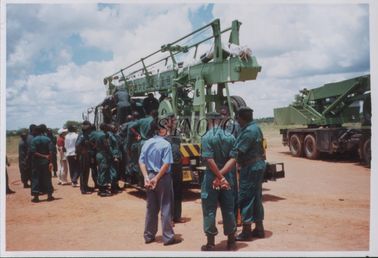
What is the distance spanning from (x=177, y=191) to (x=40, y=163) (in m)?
3.38

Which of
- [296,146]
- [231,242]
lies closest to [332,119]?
[296,146]

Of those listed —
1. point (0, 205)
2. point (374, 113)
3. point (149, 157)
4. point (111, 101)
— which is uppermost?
point (111, 101)

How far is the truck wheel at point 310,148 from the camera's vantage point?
1420 cm

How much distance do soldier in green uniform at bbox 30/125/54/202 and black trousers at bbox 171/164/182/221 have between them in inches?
124

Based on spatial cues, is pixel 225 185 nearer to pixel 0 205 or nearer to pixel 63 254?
pixel 63 254

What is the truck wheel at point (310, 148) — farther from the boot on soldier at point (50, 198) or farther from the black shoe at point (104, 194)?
the boot on soldier at point (50, 198)

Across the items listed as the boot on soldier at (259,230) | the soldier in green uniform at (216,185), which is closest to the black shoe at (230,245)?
the soldier in green uniform at (216,185)

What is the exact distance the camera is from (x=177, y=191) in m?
6.00

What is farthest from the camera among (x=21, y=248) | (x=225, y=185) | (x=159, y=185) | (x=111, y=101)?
(x=111, y=101)

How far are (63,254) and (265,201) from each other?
3795 millimetres

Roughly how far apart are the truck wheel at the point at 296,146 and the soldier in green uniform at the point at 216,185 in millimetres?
11301

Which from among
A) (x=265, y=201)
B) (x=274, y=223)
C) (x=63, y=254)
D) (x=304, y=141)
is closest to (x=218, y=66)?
(x=265, y=201)

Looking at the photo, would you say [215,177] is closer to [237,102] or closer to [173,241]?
[173,241]

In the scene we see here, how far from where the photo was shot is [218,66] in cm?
785
